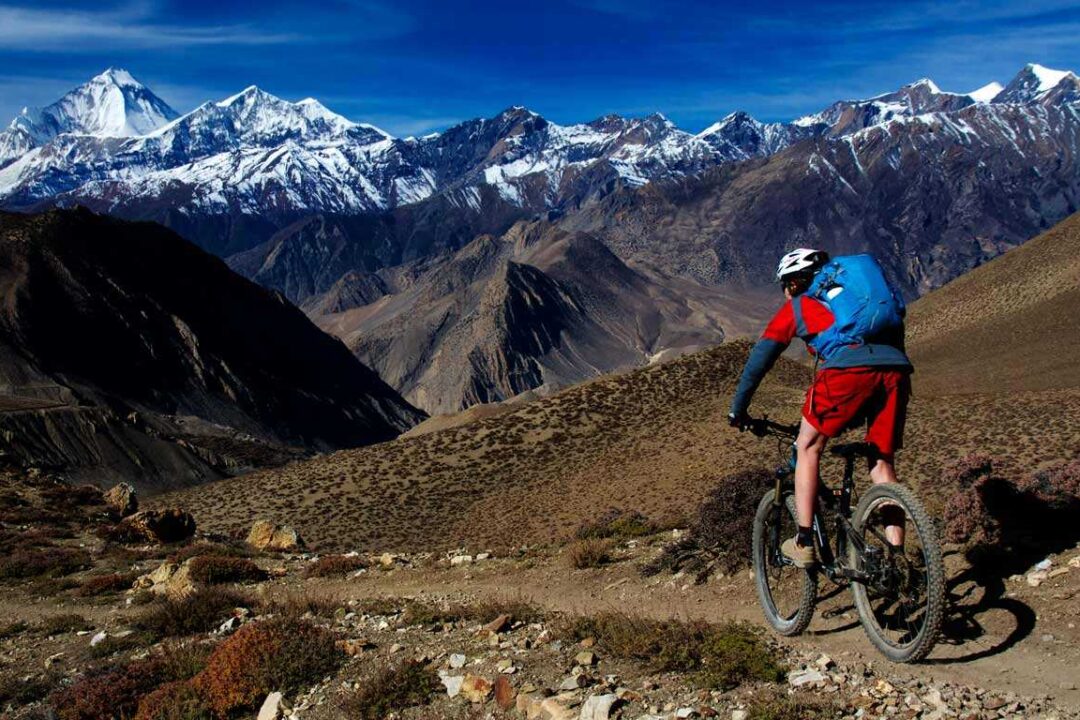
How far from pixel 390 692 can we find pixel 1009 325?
6463cm

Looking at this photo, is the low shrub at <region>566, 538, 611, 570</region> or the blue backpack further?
the low shrub at <region>566, 538, 611, 570</region>

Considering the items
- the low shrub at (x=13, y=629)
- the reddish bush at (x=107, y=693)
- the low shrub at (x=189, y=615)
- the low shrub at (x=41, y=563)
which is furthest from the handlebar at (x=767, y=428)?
the low shrub at (x=41, y=563)

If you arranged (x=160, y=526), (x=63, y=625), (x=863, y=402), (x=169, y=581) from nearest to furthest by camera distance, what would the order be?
(x=863, y=402)
(x=63, y=625)
(x=169, y=581)
(x=160, y=526)

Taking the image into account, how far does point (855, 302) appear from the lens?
6.43 meters

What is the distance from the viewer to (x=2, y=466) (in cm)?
2705

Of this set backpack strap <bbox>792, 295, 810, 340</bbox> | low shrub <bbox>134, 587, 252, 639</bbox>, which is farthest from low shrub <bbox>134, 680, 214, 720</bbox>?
backpack strap <bbox>792, 295, 810, 340</bbox>

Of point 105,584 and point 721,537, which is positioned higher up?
point 105,584

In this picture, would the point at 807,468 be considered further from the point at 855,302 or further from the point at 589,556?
the point at 589,556

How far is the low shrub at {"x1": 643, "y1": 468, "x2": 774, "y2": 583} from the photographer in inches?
398

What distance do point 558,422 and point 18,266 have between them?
7723 centimetres

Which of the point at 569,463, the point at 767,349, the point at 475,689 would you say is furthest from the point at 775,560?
the point at 569,463

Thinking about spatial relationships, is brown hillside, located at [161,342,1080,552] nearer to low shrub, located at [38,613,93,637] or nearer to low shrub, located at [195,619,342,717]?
low shrub, located at [38,613,93,637]

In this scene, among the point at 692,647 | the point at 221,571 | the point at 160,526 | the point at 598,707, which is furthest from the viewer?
the point at 160,526

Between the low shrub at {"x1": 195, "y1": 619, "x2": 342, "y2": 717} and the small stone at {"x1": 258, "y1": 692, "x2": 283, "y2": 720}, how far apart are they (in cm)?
20
